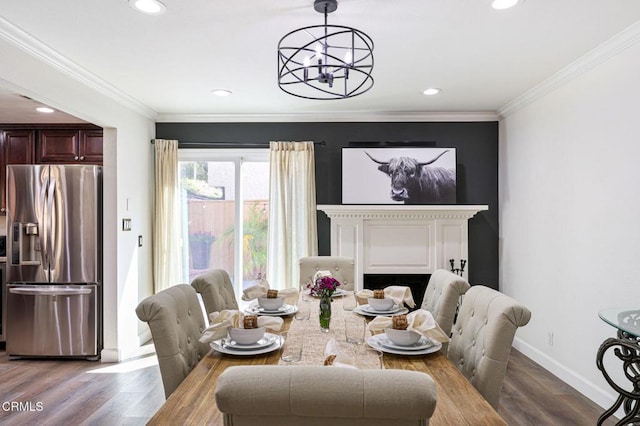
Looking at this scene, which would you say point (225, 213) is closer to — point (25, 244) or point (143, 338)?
point (143, 338)

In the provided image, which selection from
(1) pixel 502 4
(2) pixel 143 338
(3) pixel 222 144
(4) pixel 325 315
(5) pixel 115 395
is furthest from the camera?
(3) pixel 222 144

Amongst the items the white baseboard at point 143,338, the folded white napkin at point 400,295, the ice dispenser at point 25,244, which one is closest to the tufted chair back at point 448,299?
the folded white napkin at point 400,295

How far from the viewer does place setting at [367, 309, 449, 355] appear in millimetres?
1784

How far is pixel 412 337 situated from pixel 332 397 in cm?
103

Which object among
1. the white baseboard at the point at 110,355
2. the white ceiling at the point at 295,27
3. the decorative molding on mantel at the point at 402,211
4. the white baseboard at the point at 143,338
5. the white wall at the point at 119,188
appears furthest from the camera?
the decorative molding on mantel at the point at 402,211

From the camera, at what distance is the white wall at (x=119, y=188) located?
3338mm

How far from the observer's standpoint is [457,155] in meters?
4.94

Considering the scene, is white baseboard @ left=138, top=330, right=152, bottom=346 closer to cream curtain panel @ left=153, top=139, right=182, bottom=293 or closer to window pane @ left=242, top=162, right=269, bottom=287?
cream curtain panel @ left=153, top=139, right=182, bottom=293

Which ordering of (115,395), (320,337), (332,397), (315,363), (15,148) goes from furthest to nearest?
(15,148)
(115,395)
(320,337)
(315,363)
(332,397)

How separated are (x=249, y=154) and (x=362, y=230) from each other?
1550mm

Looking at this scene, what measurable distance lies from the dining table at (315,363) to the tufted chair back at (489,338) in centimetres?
13

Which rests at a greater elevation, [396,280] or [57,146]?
[57,146]

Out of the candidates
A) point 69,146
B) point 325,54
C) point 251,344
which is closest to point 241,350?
point 251,344

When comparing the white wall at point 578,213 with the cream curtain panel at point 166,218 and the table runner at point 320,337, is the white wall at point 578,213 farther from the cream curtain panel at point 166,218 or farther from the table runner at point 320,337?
the cream curtain panel at point 166,218
